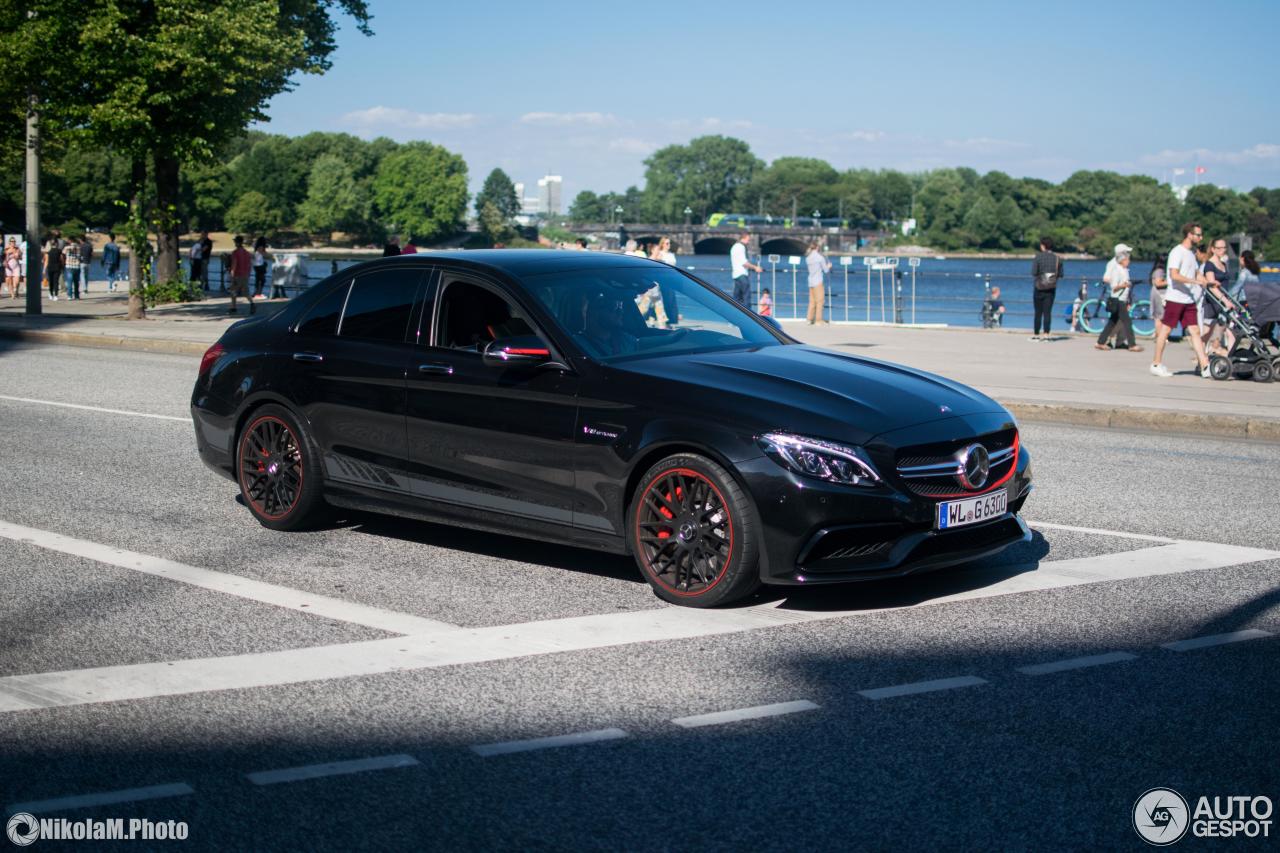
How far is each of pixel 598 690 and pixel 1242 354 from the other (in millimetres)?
15182

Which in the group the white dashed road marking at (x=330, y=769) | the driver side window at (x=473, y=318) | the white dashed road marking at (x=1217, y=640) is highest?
the driver side window at (x=473, y=318)

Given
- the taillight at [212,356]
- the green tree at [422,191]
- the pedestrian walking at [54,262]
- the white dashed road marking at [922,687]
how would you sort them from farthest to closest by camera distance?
the green tree at [422,191] → the pedestrian walking at [54,262] → the taillight at [212,356] → the white dashed road marking at [922,687]

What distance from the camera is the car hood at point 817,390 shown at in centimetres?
620

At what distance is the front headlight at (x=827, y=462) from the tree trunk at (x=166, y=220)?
27.0 metres

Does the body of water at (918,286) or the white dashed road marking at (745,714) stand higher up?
the body of water at (918,286)

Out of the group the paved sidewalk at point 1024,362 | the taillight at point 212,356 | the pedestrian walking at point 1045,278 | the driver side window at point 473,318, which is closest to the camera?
the driver side window at point 473,318

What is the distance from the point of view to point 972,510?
6418 mm

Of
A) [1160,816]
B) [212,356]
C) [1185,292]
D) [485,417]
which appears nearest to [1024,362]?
[1185,292]

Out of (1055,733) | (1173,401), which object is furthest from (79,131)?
(1055,733)

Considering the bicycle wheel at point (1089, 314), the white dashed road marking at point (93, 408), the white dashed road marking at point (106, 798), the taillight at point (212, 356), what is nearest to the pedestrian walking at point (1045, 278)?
the bicycle wheel at point (1089, 314)

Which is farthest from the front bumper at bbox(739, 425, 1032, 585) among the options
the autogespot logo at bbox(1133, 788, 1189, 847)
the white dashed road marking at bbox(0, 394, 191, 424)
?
the white dashed road marking at bbox(0, 394, 191, 424)

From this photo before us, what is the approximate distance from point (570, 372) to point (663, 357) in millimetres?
467

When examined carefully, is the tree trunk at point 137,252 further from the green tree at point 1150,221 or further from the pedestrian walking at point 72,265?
the green tree at point 1150,221

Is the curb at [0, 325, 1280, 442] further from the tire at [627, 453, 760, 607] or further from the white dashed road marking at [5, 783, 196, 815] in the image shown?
the white dashed road marking at [5, 783, 196, 815]
